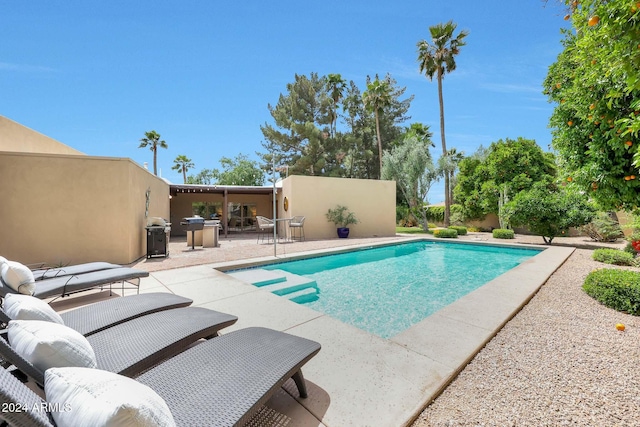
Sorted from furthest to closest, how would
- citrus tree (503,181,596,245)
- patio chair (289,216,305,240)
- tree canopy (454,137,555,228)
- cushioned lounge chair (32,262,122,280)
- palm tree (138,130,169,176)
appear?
palm tree (138,130,169,176) < tree canopy (454,137,555,228) < patio chair (289,216,305,240) < citrus tree (503,181,596,245) < cushioned lounge chair (32,262,122,280)

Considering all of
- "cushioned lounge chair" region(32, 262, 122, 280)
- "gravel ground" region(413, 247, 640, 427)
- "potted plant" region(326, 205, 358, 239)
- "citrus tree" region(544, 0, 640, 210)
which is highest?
"citrus tree" region(544, 0, 640, 210)

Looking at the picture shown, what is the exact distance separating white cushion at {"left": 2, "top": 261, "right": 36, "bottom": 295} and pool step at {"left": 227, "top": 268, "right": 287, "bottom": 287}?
3.19m

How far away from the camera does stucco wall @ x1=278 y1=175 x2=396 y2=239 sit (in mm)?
13391

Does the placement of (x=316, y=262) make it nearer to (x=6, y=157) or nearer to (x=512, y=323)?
(x=512, y=323)

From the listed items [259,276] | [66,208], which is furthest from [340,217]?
[66,208]

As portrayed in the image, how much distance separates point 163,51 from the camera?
10.2 meters

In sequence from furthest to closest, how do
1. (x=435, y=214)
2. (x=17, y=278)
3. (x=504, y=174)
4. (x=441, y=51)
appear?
(x=435, y=214)
(x=441, y=51)
(x=504, y=174)
(x=17, y=278)

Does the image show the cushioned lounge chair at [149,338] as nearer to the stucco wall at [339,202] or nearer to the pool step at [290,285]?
the pool step at [290,285]

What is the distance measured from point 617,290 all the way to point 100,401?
585 cm

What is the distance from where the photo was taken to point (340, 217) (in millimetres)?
13828

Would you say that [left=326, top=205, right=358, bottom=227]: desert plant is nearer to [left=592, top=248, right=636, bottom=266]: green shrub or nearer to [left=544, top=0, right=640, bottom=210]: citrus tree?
[left=592, top=248, right=636, bottom=266]: green shrub

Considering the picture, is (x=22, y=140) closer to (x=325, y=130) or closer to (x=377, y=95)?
(x=377, y=95)

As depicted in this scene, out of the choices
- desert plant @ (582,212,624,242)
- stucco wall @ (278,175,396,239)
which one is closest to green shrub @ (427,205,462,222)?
stucco wall @ (278,175,396,239)

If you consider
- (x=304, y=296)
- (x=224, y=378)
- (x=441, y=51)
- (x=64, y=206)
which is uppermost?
(x=441, y=51)
